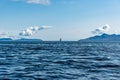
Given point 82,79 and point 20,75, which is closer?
point 82,79

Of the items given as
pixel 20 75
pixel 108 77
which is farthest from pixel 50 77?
pixel 108 77

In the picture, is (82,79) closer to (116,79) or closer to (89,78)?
(89,78)

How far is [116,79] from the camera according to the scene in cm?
3462

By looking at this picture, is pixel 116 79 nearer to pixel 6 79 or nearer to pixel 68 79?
pixel 68 79

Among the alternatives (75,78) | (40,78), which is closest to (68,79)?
(75,78)

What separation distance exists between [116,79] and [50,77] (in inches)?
288

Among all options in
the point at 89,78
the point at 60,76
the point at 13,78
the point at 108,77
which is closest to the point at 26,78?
the point at 13,78

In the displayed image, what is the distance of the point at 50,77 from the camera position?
3616 centimetres

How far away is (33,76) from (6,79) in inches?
137

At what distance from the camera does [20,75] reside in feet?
123

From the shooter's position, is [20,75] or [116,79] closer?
[116,79]

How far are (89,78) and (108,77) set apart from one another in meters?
2.56

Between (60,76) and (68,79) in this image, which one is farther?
(60,76)

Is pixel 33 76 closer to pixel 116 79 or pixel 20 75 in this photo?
pixel 20 75
